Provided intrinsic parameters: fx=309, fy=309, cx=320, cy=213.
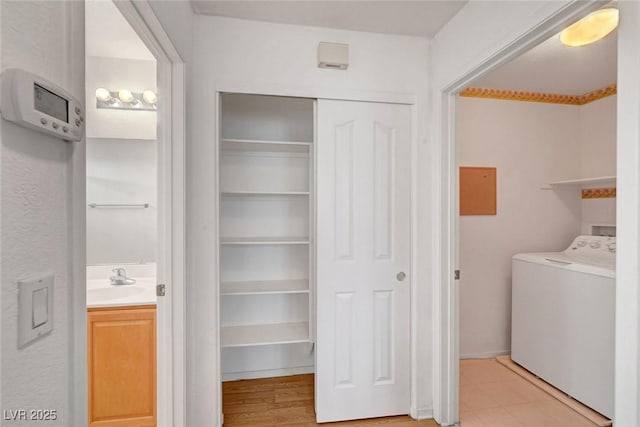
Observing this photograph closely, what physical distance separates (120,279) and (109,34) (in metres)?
1.59

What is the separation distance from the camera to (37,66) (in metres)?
0.63

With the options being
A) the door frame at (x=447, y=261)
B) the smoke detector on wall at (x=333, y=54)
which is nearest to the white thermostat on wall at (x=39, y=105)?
the smoke detector on wall at (x=333, y=54)

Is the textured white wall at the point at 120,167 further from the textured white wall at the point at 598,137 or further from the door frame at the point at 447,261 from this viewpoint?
the textured white wall at the point at 598,137

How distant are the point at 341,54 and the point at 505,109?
1.89 metres

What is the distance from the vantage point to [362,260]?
205 cm

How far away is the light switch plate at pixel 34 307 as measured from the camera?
23.1 inches

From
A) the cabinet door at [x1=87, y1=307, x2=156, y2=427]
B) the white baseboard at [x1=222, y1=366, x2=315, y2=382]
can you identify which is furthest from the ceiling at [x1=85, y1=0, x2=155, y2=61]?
the white baseboard at [x1=222, y1=366, x2=315, y2=382]

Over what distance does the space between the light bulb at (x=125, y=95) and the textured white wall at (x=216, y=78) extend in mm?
669

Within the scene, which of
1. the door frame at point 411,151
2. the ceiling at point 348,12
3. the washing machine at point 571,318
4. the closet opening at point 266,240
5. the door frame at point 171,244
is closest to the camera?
the door frame at point 171,244

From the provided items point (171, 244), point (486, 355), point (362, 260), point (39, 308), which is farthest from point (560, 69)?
point (39, 308)

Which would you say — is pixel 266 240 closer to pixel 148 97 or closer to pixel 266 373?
pixel 266 373

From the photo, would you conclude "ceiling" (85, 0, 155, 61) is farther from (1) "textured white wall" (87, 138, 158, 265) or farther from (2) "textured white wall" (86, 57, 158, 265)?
(1) "textured white wall" (87, 138, 158, 265)

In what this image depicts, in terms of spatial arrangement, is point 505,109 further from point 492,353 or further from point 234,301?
point 234,301

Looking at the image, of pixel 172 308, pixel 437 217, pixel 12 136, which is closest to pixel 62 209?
pixel 12 136
